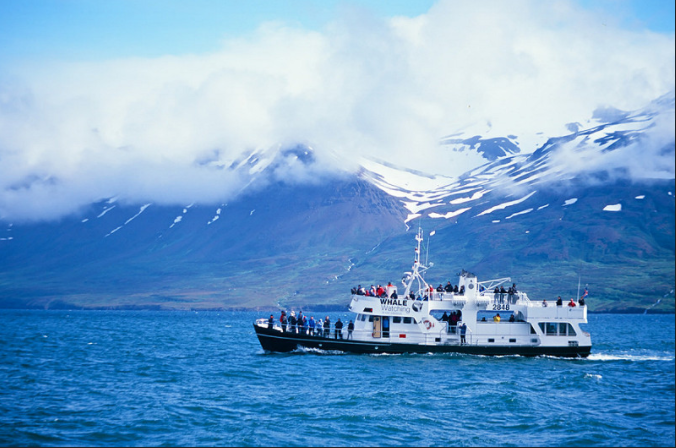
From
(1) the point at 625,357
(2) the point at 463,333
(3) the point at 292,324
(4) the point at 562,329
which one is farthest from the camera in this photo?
(1) the point at 625,357

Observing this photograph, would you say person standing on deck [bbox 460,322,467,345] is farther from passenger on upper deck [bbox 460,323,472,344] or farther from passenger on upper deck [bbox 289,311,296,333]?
passenger on upper deck [bbox 289,311,296,333]

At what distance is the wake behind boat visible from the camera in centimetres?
6569

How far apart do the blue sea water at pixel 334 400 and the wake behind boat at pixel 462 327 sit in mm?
1261

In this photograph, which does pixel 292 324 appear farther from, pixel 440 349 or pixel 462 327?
pixel 462 327

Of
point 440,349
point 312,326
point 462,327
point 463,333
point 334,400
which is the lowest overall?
point 334,400

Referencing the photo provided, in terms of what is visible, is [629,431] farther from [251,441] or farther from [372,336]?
[372,336]

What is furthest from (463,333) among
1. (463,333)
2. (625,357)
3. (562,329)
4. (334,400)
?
(334,400)

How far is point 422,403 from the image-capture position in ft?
149

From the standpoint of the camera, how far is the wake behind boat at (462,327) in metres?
65.7

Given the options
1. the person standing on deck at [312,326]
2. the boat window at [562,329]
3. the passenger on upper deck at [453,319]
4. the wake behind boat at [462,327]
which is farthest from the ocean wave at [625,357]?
the person standing on deck at [312,326]

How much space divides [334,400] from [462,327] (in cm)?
2313

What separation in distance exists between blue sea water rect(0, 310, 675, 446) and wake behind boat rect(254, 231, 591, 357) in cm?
126

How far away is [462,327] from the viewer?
6600cm

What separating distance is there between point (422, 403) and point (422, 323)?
69.0ft
